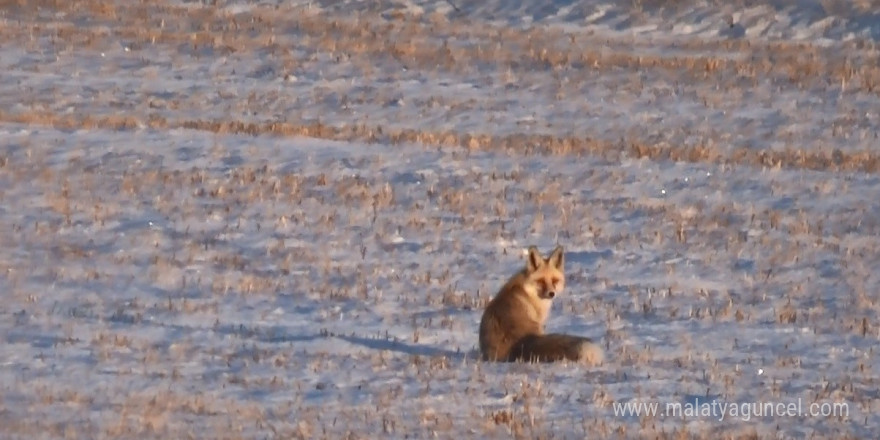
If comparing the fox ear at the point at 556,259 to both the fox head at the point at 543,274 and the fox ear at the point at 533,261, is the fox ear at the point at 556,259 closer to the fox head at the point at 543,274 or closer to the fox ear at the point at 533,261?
the fox head at the point at 543,274

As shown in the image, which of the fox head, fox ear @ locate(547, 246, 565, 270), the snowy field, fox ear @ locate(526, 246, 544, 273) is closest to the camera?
the snowy field

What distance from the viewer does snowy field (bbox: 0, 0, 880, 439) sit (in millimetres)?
9289

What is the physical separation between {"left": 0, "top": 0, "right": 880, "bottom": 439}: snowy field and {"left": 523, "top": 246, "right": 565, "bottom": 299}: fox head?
604 mm

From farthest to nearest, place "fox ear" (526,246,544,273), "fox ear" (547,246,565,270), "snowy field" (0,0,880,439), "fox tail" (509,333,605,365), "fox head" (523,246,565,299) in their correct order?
"fox ear" (547,246,565,270) < "fox ear" (526,246,544,273) < "fox head" (523,246,565,299) < "fox tail" (509,333,605,365) < "snowy field" (0,0,880,439)

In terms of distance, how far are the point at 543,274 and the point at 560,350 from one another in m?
1.16

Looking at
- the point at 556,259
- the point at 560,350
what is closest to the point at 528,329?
the point at 560,350

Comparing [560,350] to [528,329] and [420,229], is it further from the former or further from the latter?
[420,229]

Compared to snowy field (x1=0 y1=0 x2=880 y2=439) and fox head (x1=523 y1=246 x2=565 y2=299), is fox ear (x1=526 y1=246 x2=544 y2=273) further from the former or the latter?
snowy field (x1=0 y1=0 x2=880 y2=439)

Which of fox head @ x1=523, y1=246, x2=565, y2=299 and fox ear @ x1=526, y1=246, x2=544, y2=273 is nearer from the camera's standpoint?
fox head @ x1=523, y1=246, x2=565, y2=299

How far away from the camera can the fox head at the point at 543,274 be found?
10953 millimetres

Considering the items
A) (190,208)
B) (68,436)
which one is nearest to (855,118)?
(190,208)

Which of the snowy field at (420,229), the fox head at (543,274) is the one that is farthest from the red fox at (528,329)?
the snowy field at (420,229)

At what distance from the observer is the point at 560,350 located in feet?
33.1

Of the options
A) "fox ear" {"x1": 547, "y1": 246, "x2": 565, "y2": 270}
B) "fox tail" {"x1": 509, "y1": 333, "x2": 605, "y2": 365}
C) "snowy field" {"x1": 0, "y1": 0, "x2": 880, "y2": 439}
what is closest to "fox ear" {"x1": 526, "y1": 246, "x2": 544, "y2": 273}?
"fox ear" {"x1": 547, "y1": 246, "x2": 565, "y2": 270}
